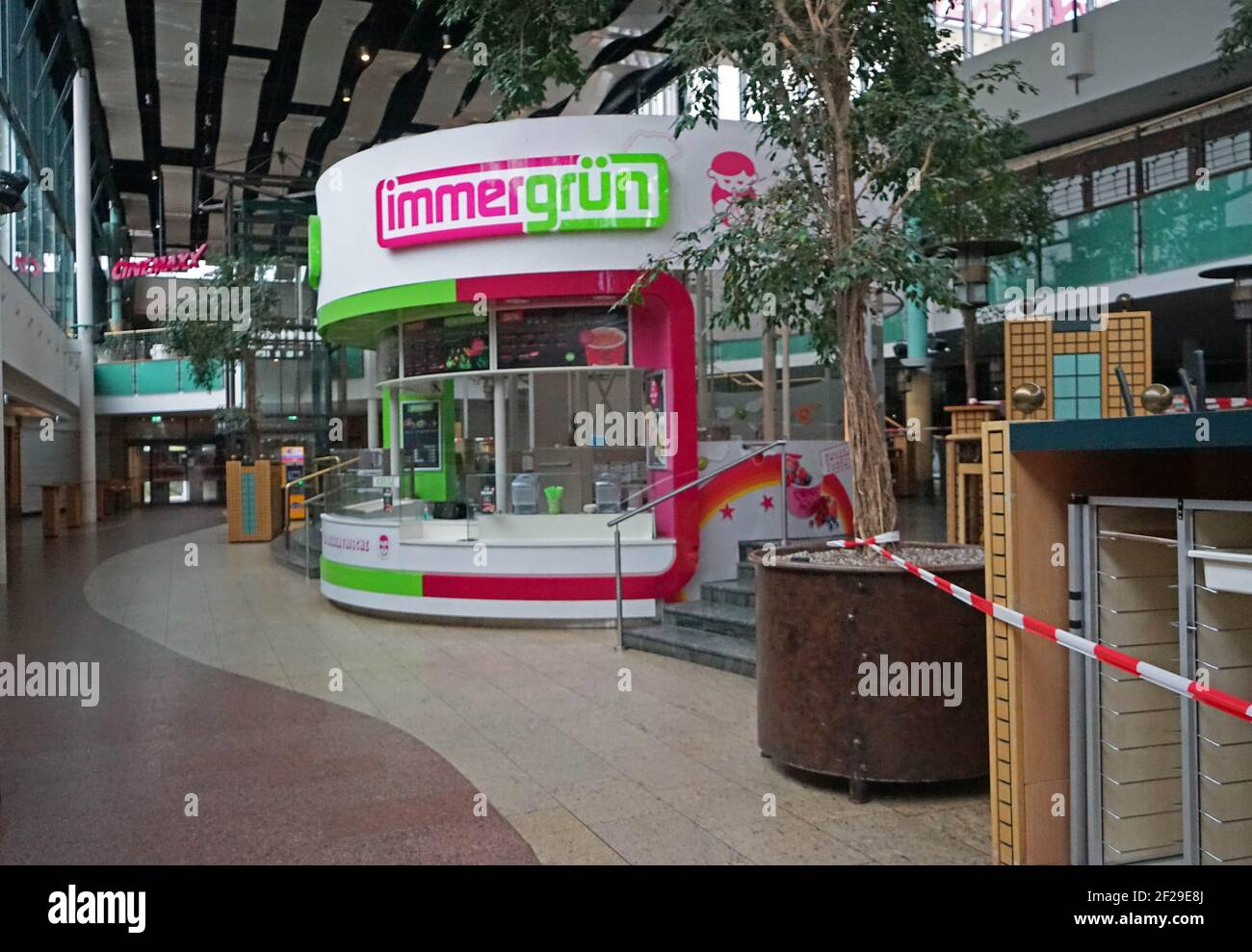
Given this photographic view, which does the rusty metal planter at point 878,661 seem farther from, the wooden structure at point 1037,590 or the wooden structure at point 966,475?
Result: the wooden structure at point 966,475

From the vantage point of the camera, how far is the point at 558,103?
956 inches

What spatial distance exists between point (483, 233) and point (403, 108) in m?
17.7

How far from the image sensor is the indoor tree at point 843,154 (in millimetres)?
5070

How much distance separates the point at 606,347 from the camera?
9.16 m

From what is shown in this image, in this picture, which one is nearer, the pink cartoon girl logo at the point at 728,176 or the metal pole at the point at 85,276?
the pink cartoon girl logo at the point at 728,176

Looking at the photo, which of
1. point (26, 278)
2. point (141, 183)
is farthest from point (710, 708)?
point (141, 183)

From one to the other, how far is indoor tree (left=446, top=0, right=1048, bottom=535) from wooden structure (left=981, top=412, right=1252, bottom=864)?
1570 millimetres

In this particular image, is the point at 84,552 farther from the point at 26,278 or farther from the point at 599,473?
the point at 599,473

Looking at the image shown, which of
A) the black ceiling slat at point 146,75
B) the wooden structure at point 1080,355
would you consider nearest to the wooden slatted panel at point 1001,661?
the wooden structure at point 1080,355

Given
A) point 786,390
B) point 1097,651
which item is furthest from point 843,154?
point 786,390

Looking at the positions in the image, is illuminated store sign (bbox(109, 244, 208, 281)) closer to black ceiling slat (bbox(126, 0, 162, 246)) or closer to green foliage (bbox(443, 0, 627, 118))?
black ceiling slat (bbox(126, 0, 162, 246))

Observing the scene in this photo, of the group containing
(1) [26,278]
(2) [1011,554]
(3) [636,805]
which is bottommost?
(3) [636,805]

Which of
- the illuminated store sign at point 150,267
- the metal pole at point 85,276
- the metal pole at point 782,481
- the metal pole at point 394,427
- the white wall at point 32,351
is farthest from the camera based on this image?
the illuminated store sign at point 150,267

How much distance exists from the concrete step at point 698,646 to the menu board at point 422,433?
112 inches
